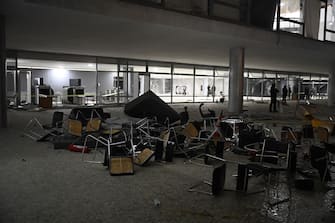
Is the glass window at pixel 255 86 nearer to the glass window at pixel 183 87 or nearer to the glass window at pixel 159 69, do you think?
the glass window at pixel 183 87

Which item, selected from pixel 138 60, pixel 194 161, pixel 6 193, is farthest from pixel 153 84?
pixel 6 193

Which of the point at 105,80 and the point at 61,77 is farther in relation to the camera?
the point at 105,80

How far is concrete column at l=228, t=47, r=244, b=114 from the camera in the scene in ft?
38.6

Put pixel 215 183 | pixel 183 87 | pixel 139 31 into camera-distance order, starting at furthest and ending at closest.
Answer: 1. pixel 183 87
2. pixel 139 31
3. pixel 215 183

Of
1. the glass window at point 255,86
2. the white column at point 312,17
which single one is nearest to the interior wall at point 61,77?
the glass window at point 255,86

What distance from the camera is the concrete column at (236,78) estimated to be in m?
11.8

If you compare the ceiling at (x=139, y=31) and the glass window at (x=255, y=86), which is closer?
the ceiling at (x=139, y=31)

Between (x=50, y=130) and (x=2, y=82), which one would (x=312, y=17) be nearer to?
(x=50, y=130)

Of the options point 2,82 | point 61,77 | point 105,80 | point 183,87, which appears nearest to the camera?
point 2,82

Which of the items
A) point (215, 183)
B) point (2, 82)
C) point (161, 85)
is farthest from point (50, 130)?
point (161, 85)

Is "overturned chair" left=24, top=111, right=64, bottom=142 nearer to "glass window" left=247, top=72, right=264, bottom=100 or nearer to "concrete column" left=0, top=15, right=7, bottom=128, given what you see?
"concrete column" left=0, top=15, right=7, bottom=128

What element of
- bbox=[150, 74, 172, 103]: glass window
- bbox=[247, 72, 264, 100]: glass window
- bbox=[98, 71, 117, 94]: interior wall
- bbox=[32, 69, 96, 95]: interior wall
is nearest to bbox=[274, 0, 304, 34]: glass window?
bbox=[150, 74, 172, 103]: glass window

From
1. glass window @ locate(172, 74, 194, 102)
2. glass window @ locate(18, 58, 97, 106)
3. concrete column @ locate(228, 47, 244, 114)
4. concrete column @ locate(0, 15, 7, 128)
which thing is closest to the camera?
concrete column @ locate(0, 15, 7, 128)

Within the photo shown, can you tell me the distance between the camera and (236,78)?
39.8 ft
